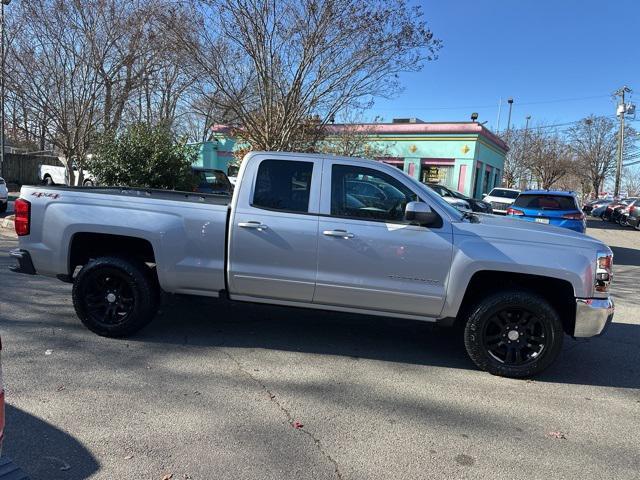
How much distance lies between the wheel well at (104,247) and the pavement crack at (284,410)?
1293 mm

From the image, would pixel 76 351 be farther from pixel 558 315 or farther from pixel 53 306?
pixel 558 315

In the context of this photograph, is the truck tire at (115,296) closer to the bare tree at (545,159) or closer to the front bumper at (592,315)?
the front bumper at (592,315)

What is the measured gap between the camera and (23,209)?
512cm

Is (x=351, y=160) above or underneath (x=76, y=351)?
above

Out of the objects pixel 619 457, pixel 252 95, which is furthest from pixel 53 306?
pixel 252 95

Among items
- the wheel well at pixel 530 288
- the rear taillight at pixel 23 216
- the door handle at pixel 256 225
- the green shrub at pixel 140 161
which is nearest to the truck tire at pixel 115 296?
the rear taillight at pixel 23 216

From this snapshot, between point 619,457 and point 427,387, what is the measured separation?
1457 mm

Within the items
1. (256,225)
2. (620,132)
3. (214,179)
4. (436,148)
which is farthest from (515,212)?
(620,132)

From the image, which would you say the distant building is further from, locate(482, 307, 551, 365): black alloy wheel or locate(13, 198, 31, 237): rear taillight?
locate(482, 307, 551, 365): black alloy wheel

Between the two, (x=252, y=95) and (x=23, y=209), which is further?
(x=252, y=95)

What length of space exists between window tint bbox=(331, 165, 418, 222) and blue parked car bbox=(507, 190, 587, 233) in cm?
767

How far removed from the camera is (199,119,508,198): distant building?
26562mm

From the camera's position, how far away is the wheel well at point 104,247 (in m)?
5.14

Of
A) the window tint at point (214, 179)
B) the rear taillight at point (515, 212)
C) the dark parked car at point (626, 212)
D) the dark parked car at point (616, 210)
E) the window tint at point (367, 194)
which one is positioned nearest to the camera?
the window tint at point (367, 194)
